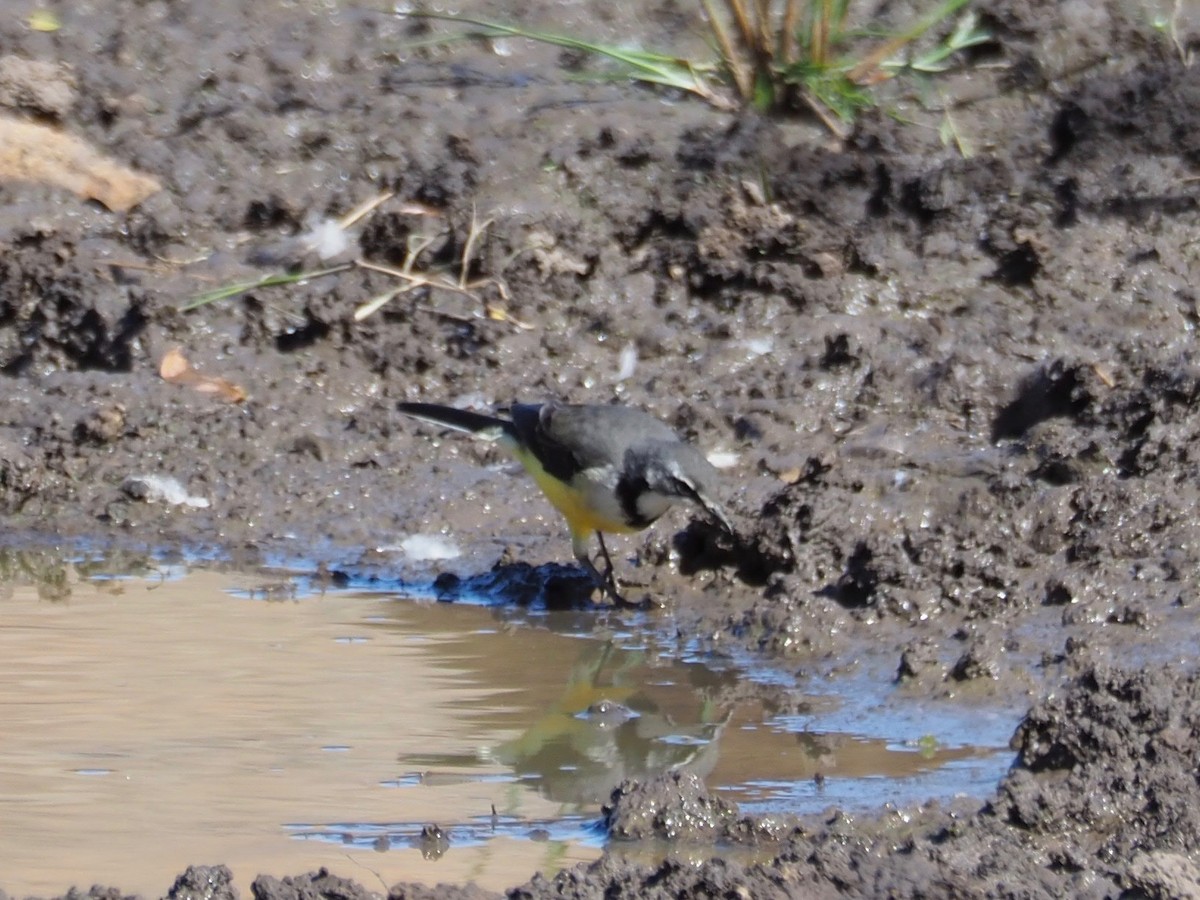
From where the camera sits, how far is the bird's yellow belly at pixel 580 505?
7.88 m

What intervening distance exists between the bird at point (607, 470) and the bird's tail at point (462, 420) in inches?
6.0

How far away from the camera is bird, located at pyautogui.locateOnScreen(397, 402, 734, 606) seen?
766 centimetres

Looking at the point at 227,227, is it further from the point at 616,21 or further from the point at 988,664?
the point at 988,664

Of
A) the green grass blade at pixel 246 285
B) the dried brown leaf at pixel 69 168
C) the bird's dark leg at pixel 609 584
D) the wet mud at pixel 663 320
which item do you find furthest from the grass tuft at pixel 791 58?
the bird's dark leg at pixel 609 584

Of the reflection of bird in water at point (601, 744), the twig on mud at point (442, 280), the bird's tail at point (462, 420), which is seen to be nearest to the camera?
the reflection of bird in water at point (601, 744)

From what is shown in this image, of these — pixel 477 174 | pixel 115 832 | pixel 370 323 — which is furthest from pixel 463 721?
pixel 477 174

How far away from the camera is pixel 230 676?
6777 millimetres

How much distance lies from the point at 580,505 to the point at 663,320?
2046 millimetres

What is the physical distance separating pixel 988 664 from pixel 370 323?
4278 millimetres

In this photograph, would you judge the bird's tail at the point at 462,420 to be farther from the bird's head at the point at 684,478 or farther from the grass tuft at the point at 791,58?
the grass tuft at the point at 791,58

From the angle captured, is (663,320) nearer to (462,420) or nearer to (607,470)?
(462,420)

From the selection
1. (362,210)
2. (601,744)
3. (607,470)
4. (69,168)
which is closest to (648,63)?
(362,210)

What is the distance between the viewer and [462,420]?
8852mm

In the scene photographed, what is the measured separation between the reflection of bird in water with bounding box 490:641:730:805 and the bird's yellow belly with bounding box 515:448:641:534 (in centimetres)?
112
